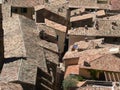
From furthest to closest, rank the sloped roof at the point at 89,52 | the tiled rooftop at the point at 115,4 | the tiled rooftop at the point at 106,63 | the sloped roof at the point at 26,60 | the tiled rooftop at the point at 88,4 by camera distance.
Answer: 1. the tiled rooftop at the point at 88,4
2. the tiled rooftop at the point at 115,4
3. the sloped roof at the point at 89,52
4. the tiled rooftop at the point at 106,63
5. the sloped roof at the point at 26,60

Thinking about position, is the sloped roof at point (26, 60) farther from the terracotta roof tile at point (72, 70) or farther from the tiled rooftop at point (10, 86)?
the terracotta roof tile at point (72, 70)

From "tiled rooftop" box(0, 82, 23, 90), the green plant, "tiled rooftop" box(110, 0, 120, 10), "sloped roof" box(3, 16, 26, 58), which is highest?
"tiled rooftop" box(0, 82, 23, 90)

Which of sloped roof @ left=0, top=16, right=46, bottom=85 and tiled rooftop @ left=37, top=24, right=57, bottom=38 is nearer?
sloped roof @ left=0, top=16, right=46, bottom=85

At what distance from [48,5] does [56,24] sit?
3885 millimetres

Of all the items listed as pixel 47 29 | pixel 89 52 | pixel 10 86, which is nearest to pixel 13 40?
pixel 47 29

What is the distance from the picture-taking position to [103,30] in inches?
2144

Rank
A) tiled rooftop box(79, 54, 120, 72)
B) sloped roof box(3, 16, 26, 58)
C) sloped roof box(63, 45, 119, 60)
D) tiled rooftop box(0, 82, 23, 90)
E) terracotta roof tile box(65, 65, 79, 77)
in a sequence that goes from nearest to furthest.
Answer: tiled rooftop box(0, 82, 23, 90) → tiled rooftop box(79, 54, 120, 72) → sloped roof box(3, 16, 26, 58) → terracotta roof tile box(65, 65, 79, 77) → sloped roof box(63, 45, 119, 60)

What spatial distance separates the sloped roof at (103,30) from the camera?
177ft

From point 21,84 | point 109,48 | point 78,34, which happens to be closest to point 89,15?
point 78,34

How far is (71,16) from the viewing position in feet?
208

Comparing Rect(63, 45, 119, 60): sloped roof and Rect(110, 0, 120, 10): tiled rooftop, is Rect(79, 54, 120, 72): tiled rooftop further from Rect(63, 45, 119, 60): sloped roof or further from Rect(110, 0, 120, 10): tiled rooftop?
Rect(110, 0, 120, 10): tiled rooftop

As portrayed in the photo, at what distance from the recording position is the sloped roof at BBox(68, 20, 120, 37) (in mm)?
53969

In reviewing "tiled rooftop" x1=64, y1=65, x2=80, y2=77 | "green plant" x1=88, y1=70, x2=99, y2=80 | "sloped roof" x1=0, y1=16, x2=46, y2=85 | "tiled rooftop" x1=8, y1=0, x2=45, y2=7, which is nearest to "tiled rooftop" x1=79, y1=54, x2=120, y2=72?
"green plant" x1=88, y1=70, x2=99, y2=80

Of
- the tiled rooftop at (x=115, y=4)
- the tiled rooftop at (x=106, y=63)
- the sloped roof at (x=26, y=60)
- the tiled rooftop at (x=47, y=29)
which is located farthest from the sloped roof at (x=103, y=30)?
the tiled rooftop at (x=115, y=4)
